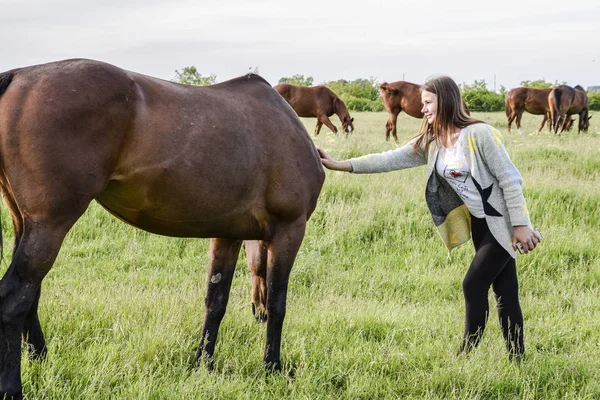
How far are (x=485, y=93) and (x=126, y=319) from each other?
49.4 m

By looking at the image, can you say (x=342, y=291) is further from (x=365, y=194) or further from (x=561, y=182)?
(x=561, y=182)

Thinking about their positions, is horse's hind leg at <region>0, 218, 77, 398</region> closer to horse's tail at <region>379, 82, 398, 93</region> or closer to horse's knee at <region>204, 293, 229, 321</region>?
horse's knee at <region>204, 293, 229, 321</region>

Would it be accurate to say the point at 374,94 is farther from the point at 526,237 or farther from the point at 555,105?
the point at 526,237

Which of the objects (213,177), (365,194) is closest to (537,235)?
(213,177)

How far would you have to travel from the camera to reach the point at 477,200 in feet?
12.8

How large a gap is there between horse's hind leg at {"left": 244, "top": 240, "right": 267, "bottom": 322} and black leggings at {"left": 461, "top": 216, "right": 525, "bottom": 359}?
1422 millimetres

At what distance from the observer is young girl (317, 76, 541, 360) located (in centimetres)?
378

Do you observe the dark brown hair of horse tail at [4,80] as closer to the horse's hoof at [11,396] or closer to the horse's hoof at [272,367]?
the horse's hoof at [11,396]

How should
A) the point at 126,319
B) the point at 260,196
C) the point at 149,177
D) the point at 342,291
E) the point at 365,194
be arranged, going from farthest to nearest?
the point at 365,194 → the point at 342,291 → the point at 126,319 → the point at 260,196 → the point at 149,177

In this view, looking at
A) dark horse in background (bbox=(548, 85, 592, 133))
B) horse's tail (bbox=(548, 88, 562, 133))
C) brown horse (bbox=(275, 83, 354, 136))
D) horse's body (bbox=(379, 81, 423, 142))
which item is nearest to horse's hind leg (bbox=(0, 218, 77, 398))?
horse's body (bbox=(379, 81, 423, 142))

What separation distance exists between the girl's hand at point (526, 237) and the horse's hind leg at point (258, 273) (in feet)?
5.64

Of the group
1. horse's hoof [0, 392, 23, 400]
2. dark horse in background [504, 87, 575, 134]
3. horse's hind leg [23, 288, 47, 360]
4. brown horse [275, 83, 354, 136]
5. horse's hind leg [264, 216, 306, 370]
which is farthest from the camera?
dark horse in background [504, 87, 575, 134]

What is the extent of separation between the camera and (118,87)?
289cm

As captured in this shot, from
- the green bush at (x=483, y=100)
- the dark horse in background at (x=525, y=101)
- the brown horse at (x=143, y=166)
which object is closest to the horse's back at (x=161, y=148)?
the brown horse at (x=143, y=166)
